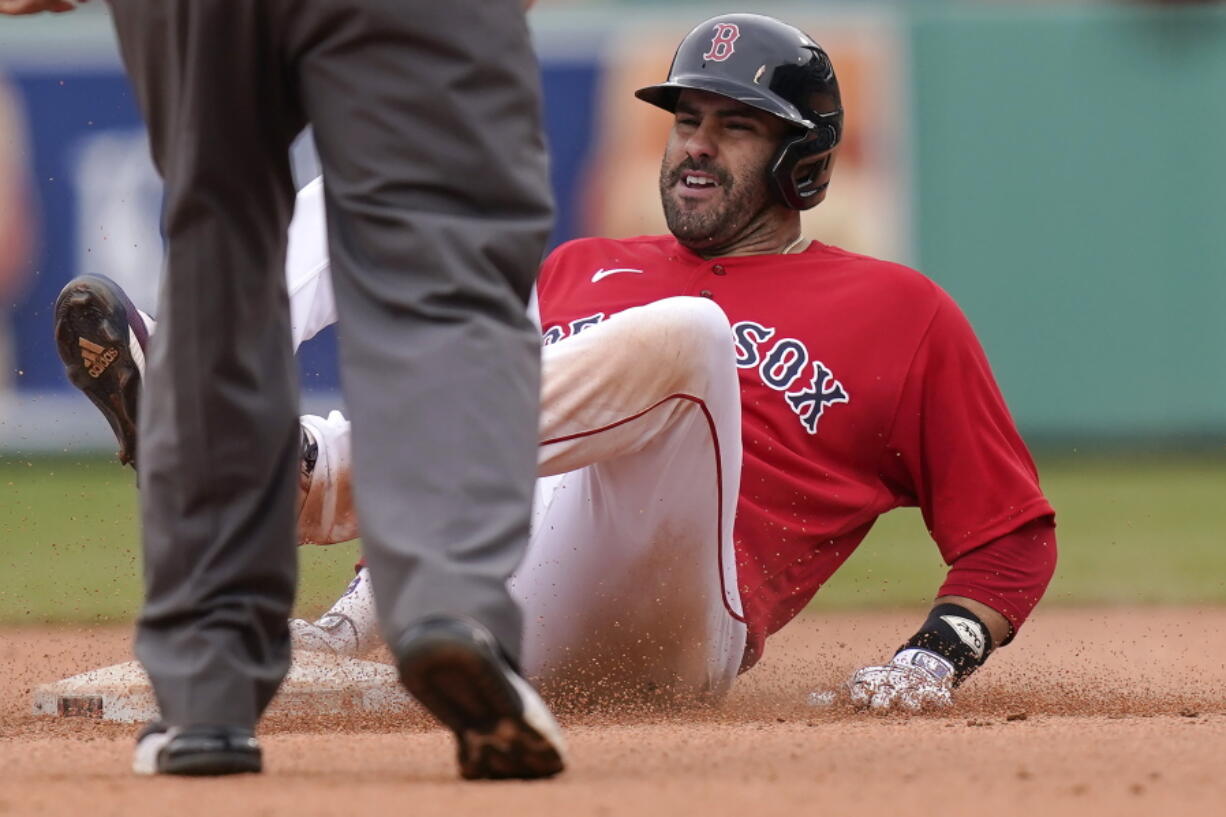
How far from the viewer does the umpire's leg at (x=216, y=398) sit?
1.99 m

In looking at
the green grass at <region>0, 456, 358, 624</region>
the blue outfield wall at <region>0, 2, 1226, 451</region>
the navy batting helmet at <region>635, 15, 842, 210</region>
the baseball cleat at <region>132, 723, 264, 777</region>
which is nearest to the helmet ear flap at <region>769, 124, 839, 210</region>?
the navy batting helmet at <region>635, 15, 842, 210</region>

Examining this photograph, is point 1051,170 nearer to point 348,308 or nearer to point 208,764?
point 348,308

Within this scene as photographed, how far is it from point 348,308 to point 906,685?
Answer: 1436mm

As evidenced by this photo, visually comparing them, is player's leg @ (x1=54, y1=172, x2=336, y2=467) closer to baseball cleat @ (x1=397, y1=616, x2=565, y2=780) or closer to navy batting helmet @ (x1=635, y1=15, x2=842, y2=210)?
navy batting helmet @ (x1=635, y1=15, x2=842, y2=210)

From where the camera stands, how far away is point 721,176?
3.60 metres

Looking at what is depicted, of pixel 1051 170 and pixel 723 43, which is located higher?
pixel 723 43

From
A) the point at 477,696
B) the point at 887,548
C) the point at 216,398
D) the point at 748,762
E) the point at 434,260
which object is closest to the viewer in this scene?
the point at 477,696

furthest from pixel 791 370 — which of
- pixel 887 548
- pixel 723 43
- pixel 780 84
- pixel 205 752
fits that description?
pixel 887 548

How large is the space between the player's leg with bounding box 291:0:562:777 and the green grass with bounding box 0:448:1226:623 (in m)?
2.61

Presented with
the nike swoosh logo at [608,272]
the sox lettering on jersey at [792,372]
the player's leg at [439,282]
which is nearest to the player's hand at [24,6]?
the player's leg at [439,282]

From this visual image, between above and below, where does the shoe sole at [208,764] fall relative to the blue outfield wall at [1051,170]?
above

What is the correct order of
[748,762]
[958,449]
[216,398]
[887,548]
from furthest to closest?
[887,548] → [958,449] → [748,762] → [216,398]

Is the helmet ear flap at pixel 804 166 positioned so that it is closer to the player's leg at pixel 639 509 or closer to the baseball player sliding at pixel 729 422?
the baseball player sliding at pixel 729 422

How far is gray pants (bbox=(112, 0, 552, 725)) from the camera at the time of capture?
1890 millimetres
